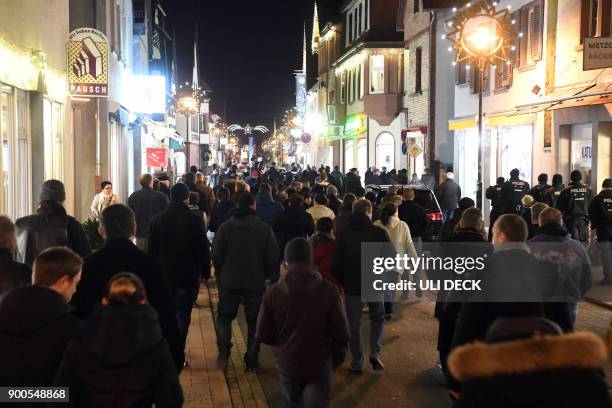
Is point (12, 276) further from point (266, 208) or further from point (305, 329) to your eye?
point (266, 208)

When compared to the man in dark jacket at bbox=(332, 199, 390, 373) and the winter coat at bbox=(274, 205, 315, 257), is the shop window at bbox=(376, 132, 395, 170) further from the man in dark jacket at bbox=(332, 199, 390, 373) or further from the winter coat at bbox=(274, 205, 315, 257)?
the man in dark jacket at bbox=(332, 199, 390, 373)

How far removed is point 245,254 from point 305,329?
3100 millimetres

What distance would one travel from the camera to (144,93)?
1203 inches

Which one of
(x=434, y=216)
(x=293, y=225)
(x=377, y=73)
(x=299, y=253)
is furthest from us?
(x=377, y=73)

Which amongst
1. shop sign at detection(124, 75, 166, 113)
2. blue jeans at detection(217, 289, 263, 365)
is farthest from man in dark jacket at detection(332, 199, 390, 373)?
shop sign at detection(124, 75, 166, 113)

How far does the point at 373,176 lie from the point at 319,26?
38.4 metres

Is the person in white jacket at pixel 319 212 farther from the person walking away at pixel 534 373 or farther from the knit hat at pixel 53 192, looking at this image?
the person walking away at pixel 534 373

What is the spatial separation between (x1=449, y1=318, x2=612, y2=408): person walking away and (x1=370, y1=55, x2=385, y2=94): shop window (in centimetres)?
3909

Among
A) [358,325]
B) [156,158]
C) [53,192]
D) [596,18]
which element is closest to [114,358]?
[53,192]

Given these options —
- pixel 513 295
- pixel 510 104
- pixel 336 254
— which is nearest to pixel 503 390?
pixel 513 295

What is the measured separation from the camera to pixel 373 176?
29.5 m

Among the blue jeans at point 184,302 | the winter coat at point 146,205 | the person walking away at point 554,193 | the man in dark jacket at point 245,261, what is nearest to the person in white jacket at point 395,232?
the man in dark jacket at point 245,261

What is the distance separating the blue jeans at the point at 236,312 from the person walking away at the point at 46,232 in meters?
1.68

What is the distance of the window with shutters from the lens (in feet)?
64.5
